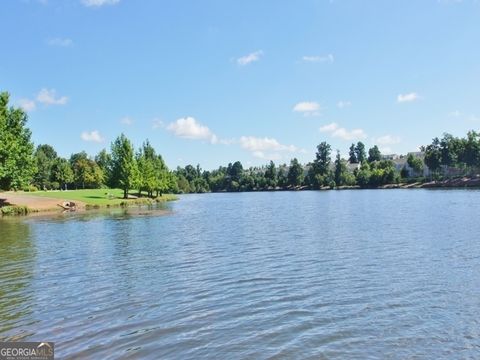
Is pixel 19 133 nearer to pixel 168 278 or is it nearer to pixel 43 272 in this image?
pixel 43 272

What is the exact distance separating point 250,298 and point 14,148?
56313 mm

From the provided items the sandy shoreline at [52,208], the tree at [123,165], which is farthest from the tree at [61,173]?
the sandy shoreline at [52,208]

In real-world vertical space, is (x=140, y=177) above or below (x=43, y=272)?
above

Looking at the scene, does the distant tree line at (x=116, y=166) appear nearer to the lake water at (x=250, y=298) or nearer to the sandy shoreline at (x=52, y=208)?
the sandy shoreline at (x=52, y=208)

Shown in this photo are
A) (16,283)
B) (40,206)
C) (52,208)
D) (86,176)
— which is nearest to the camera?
(16,283)

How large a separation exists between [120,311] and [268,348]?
18.3 ft

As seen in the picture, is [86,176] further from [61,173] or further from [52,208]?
[52,208]

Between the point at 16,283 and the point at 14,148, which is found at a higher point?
the point at 14,148

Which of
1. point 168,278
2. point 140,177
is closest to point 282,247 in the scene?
point 168,278

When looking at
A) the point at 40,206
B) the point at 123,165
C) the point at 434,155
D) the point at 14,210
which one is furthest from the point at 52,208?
the point at 434,155

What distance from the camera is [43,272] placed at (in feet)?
68.2

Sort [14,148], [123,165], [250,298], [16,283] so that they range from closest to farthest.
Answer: [250,298]
[16,283]
[14,148]
[123,165]

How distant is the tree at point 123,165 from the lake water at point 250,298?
65684 millimetres

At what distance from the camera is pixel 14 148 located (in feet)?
202
